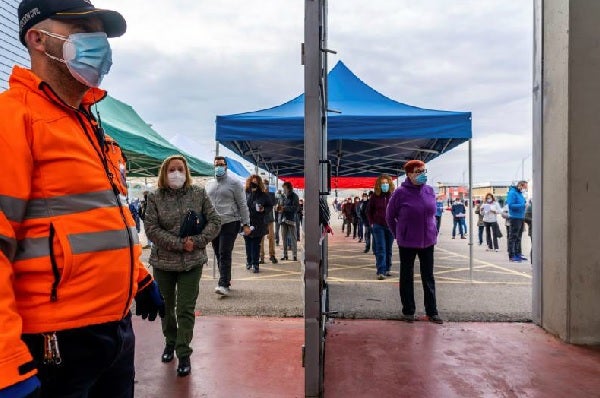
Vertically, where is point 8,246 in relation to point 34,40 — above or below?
below

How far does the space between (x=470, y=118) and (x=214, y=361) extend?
16.9 ft

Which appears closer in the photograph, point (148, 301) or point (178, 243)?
point (148, 301)

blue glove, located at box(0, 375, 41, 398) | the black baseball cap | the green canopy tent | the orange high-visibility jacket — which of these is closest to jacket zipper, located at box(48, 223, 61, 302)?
the orange high-visibility jacket

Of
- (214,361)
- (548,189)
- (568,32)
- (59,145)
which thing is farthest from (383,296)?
(59,145)

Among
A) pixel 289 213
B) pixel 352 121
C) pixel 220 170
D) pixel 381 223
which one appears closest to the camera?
pixel 220 170

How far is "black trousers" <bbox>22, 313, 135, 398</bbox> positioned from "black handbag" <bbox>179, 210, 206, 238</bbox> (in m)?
2.05

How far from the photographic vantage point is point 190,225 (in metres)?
3.63

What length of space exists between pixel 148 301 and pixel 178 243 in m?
1.64

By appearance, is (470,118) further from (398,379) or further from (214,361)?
(214,361)

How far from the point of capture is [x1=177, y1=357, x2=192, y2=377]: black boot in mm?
3586

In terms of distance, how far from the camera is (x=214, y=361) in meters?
3.92

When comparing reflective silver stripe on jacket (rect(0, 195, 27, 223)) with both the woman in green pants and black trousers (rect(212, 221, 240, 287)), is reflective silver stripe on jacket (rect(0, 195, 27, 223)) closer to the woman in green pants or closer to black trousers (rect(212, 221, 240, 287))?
the woman in green pants

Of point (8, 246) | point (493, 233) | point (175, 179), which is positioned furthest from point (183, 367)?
point (493, 233)

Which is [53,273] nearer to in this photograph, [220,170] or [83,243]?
[83,243]
